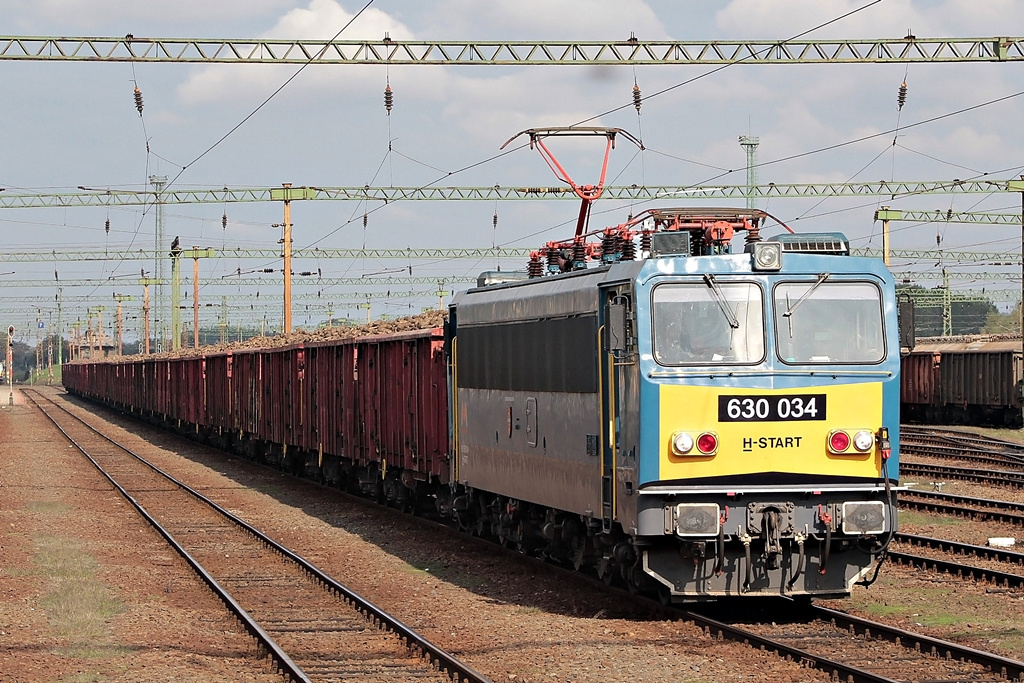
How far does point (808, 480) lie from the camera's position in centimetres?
1220

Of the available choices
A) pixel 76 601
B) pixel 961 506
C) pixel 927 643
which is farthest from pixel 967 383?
pixel 927 643

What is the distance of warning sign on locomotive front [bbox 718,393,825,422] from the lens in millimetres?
12125

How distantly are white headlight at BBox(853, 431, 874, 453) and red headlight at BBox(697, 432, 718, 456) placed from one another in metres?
1.26

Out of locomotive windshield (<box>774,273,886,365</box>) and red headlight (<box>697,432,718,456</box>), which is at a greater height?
locomotive windshield (<box>774,273,886,365</box>)

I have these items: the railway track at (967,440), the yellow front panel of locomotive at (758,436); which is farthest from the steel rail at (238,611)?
the railway track at (967,440)

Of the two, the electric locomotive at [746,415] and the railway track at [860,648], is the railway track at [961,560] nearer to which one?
the railway track at [860,648]

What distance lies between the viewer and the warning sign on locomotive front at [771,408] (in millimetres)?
12125

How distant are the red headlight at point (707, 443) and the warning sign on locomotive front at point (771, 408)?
0.17 meters

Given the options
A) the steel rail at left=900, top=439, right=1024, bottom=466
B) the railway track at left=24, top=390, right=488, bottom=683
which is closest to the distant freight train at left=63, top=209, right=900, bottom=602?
the railway track at left=24, top=390, right=488, bottom=683

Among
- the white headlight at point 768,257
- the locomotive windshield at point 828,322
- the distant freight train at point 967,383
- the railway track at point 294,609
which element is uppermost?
the white headlight at point 768,257

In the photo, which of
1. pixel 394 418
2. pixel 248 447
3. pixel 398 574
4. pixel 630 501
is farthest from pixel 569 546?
pixel 248 447

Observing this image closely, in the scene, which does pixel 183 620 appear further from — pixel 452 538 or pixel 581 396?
pixel 452 538

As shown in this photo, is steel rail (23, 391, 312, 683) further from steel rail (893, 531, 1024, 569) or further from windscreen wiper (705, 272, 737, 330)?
steel rail (893, 531, 1024, 569)

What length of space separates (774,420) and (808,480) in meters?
0.59
